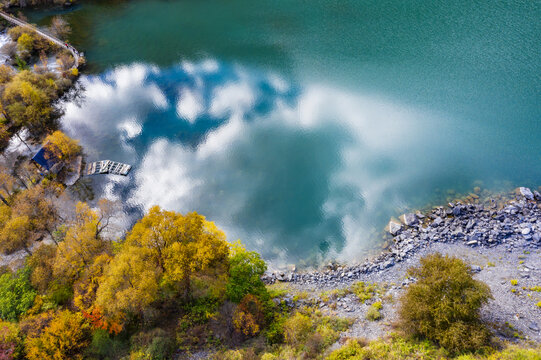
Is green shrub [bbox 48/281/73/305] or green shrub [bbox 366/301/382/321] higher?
green shrub [bbox 366/301/382/321]

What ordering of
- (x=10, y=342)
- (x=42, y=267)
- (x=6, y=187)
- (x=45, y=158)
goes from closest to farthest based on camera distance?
(x=10, y=342) → (x=42, y=267) → (x=6, y=187) → (x=45, y=158)

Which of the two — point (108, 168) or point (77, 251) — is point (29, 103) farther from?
point (77, 251)

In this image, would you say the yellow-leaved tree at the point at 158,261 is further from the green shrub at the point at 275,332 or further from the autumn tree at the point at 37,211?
the autumn tree at the point at 37,211

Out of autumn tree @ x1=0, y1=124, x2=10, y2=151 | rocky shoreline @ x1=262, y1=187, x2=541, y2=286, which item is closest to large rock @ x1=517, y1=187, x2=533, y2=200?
rocky shoreline @ x1=262, y1=187, x2=541, y2=286

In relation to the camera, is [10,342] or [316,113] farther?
[316,113]

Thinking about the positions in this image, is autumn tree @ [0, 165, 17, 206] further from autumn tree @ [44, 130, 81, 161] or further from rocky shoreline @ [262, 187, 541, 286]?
rocky shoreline @ [262, 187, 541, 286]

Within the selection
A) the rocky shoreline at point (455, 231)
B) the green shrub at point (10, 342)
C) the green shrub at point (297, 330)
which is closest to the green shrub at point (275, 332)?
the green shrub at point (297, 330)

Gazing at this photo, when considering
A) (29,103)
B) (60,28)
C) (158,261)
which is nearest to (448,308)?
(158,261)
